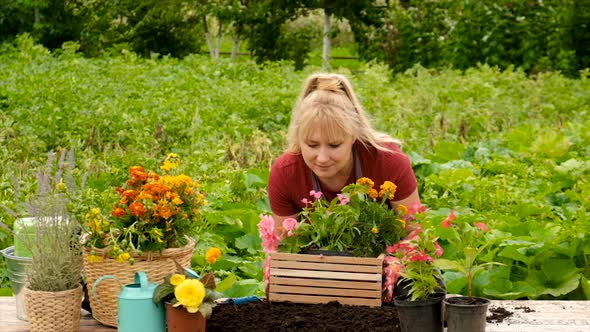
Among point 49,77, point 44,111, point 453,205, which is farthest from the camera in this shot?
point 49,77

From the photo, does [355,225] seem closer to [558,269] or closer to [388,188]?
[388,188]

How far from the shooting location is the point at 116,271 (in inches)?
105

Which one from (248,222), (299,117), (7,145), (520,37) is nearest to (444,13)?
(520,37)

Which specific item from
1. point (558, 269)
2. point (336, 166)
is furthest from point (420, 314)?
point (558, 269)

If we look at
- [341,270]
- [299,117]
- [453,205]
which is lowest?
[453,205]

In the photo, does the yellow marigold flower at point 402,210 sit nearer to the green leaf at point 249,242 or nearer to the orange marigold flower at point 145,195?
the orange marigold flower at point 145,195

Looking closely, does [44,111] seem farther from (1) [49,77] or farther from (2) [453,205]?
(2) [453,205]

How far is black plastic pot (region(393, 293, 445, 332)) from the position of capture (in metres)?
2.50

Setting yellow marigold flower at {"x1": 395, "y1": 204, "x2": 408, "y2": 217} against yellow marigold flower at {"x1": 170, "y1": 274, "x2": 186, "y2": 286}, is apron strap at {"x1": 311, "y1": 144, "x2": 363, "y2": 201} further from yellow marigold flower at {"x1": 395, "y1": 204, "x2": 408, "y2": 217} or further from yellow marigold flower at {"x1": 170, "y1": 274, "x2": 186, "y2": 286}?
yellow marigold flower at {"x1": 170, "y1": 274, "x2": 186, "y2": 286}

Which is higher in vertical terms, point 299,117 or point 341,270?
point 299,117

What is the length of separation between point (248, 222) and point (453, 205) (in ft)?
4.17

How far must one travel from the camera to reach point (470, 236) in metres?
2.59

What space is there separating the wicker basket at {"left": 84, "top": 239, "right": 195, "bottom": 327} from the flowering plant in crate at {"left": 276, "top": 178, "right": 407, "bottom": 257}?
35cm

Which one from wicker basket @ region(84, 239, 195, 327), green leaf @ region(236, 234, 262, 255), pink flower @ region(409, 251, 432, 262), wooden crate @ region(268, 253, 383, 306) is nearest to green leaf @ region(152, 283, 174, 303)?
wicker basket @ region(84, 239, 195, 327)
